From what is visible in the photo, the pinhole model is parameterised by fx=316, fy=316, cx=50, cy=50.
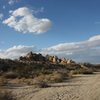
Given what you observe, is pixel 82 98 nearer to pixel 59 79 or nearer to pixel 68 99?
pixel 68 99

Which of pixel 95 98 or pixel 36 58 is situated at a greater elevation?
pixel 36 58

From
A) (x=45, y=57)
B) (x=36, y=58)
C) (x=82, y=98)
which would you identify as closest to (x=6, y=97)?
(x=82, y=98)

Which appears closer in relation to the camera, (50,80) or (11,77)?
(50,80)

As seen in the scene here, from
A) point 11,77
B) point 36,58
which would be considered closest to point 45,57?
point 36,58

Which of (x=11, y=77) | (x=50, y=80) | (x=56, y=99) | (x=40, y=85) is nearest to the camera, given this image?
(x=56, y=99)

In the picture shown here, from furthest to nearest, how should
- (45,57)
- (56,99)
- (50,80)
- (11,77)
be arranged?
(45,57) → (11,77) → (50,80) → (56,99)

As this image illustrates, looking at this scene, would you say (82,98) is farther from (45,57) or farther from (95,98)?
(45,57)

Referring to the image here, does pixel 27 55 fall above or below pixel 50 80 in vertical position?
above

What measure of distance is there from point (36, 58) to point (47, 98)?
89226mm

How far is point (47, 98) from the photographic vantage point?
2127 centimetres

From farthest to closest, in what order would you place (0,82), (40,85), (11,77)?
(11,77), (0,82), (40,85)

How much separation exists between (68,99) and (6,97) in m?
4.51

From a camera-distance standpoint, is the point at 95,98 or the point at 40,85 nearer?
the point at 95,98

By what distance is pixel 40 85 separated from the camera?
92.2 feet
